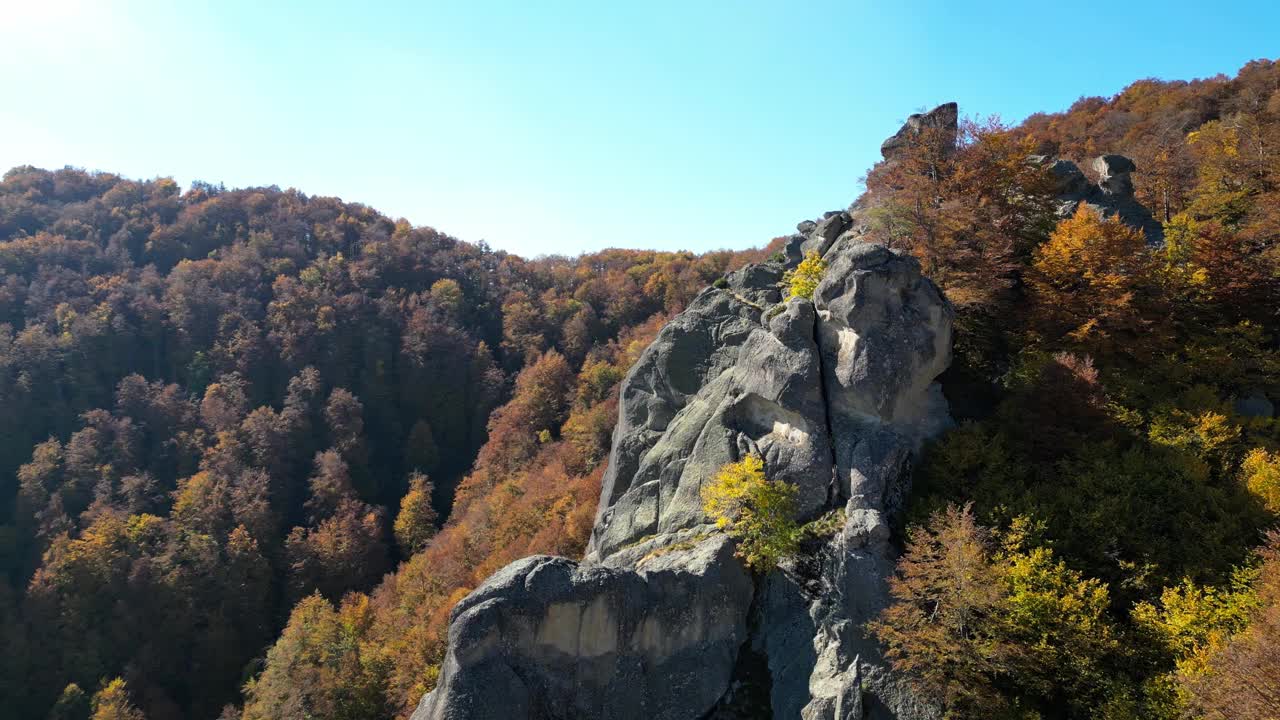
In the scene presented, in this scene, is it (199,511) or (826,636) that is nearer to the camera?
(826,636)

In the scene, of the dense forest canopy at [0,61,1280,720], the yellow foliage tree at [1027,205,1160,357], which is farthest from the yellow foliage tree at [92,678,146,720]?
the yellow foliage tree at [1027,205,1160,357]

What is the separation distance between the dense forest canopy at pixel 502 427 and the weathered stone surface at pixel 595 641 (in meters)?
5.32

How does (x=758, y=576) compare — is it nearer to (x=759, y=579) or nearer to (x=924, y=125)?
(x=759, y=579)

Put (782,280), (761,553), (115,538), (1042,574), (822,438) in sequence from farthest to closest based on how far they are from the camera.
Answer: (115,538), (782,280), (822,438), (761,553), (1042,574)

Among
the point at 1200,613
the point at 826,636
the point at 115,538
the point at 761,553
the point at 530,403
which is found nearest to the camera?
the point at 1200,613

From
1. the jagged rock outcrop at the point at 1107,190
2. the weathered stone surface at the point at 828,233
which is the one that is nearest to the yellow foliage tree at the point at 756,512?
the weathered stone surface at the point at 828,233

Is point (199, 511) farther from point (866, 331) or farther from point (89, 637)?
point (866, 331)

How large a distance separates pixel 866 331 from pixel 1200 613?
10.5 meters

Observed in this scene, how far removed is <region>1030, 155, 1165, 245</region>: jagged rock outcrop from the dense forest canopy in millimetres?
1915

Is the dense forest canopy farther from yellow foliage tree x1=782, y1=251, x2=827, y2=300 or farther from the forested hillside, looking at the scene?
yellow foliage tree x1=782, y1=251, x2=827, y2=300

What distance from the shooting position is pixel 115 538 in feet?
171

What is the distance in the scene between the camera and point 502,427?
7131cm

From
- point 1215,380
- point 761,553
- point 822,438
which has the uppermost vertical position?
point 1215,380

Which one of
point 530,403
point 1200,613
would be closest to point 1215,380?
point 1200,613
